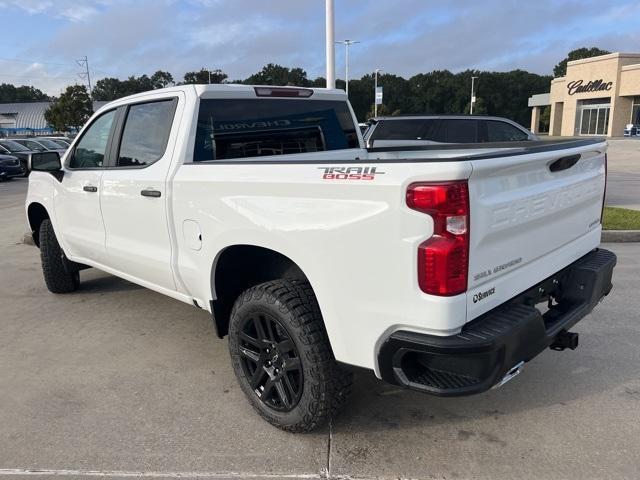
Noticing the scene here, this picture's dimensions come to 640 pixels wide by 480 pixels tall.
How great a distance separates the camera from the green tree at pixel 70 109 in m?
53.7

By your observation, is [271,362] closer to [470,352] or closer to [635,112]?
[470,352]

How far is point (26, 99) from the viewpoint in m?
132

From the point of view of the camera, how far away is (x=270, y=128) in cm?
407

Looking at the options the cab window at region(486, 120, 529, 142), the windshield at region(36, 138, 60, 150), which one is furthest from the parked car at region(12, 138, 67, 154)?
the cab window at region(486, 120, 529, 142)

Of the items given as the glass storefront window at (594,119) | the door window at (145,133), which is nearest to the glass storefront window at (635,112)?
the glass storefront window at (594,119)

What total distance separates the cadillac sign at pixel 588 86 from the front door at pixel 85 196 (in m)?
52.3

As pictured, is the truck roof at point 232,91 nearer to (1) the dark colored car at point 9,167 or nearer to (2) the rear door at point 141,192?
(2) the rear door at point 141,192

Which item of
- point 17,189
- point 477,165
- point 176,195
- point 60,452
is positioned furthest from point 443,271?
point 17,189

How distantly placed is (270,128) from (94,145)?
1641mm

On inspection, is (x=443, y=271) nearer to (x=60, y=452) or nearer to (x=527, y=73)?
(x=60, y=452)

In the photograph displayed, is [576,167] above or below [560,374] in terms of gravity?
above

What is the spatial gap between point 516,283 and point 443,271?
621 millimetres

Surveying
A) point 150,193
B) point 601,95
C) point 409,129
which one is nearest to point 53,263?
point 150,193

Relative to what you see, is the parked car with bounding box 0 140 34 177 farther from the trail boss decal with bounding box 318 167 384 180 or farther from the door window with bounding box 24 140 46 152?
the trail boss decal with bounding box 318 167 384 180
